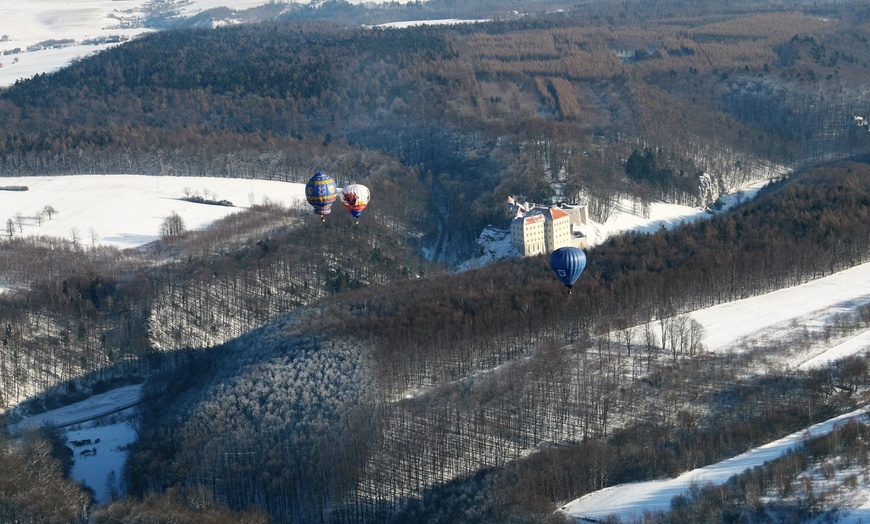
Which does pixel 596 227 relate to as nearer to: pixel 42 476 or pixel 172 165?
pixel 172 165

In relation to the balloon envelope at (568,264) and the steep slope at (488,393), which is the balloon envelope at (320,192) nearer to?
the steep slope at (488,393)

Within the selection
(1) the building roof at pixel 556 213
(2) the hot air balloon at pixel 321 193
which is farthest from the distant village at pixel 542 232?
(2) the hot air balloon at pixel 321 193

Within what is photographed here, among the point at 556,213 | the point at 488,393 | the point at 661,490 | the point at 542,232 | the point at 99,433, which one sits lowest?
the point at 661,490

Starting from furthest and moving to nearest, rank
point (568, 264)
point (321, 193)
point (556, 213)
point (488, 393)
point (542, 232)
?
1. point (556, 213)
2. point (542, 232)
3. point (321, 193)
4. point (568, 264)
5. point (488, 393)

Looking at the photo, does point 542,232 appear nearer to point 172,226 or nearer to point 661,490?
point 172,226

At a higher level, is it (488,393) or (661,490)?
(488,393)

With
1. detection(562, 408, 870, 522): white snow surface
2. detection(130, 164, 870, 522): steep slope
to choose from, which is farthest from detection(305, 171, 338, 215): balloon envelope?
detection(562, 408, 870, 522): white snow surface

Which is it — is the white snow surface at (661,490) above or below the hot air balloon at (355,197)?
below

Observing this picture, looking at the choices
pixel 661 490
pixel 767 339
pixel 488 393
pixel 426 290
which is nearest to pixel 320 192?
pixel 426 290

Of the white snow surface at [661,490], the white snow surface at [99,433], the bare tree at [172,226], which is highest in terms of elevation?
the bare tree at [172,226]
